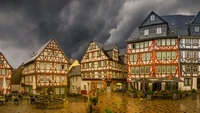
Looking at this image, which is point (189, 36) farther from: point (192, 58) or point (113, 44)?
point (113, 44)

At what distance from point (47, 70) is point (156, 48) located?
2342cm

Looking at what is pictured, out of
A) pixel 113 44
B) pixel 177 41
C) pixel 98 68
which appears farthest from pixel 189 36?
pixel 98 68

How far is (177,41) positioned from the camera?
3722cm

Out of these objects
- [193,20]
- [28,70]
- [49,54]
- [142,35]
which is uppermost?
[193,20]

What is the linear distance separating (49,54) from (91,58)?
32.4 feet

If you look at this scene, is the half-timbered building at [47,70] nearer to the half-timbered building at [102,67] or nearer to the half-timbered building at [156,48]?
the half-timbered building at [102,67]

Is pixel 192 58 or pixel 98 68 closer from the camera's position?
pixel 192 58

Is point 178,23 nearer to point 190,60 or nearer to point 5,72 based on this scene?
point 190,60

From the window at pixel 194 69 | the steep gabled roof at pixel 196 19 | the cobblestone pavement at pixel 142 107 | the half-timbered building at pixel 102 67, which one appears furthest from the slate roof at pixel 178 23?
the cobblestone pavement at pixel 142 107

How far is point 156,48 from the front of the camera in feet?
125

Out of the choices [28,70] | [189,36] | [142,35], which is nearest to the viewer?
[189,36]

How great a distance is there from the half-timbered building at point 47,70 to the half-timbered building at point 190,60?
25.9 m

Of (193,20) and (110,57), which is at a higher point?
(193,20)

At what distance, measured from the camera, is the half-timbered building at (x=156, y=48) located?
37.5 meters
